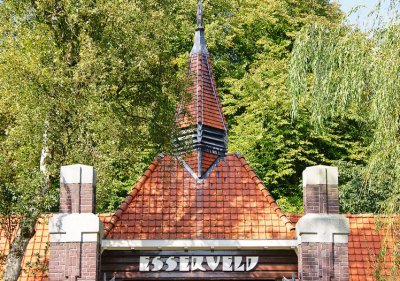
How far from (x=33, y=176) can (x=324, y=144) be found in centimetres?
1666

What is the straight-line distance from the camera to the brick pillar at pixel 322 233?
45.0ft

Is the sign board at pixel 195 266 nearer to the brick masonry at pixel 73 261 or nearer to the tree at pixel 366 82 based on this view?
the brick masonry at pixel 73 261

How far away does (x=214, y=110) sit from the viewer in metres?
17.5

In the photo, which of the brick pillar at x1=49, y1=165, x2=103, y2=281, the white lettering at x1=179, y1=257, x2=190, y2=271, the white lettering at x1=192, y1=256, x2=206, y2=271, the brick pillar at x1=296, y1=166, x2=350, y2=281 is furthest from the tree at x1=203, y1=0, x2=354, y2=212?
the brick pillar at x1=49, y1=165, x2=103, y2=281

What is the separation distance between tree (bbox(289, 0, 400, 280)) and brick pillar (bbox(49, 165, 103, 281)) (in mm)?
4433

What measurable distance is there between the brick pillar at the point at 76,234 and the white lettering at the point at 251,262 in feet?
9.96

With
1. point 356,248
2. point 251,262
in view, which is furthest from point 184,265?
point 356,248

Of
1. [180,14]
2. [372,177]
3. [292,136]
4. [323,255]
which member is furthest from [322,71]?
[180,14]

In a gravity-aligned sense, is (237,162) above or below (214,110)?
below

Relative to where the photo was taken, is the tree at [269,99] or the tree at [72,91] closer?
the tree at [72,91]

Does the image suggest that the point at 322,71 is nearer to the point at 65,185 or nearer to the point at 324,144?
the point at 65,185

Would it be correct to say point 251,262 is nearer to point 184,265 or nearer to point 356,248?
point 184,265

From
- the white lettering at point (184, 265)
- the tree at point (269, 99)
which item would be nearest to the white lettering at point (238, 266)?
the white lettering at point (184, 265)

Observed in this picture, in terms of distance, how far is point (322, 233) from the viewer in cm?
1378
